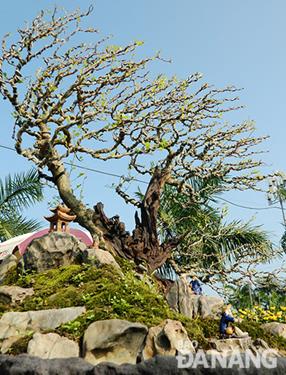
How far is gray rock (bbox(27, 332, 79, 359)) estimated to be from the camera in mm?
4305

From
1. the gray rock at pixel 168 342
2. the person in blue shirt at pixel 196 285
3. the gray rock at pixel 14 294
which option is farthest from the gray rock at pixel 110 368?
the person in blue shirt at pixel 196 285

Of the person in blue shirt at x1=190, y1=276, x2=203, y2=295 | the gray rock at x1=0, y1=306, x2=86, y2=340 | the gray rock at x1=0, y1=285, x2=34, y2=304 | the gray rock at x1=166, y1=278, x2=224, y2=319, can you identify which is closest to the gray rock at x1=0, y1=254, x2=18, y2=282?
the gray rock at x1=0, y1=285, x2=34, y2=304

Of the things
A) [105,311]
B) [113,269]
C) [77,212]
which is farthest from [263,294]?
[105,311]

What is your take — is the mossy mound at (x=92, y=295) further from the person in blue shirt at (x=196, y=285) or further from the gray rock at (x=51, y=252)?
the person in blue shirt at (x=196, y=285)

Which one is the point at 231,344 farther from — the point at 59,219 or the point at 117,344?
the point at 59,219

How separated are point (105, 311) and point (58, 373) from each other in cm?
233

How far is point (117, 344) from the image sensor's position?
4.35m

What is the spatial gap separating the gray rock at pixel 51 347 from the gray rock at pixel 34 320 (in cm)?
40

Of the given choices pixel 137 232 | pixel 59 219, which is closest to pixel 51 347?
pixel 59 219

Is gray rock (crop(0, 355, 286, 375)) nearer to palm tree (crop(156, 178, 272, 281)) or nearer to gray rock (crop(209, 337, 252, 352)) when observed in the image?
gray rock (crop(209, 337, 252, 352))

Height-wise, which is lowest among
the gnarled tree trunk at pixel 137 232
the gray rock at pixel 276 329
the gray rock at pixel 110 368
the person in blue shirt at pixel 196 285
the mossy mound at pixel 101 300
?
the gray rock at pixel 110 368

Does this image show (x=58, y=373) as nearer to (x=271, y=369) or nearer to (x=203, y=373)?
(x=203, y=373)

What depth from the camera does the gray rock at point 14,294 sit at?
19.1ft

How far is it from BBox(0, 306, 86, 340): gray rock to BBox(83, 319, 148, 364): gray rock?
660mm
